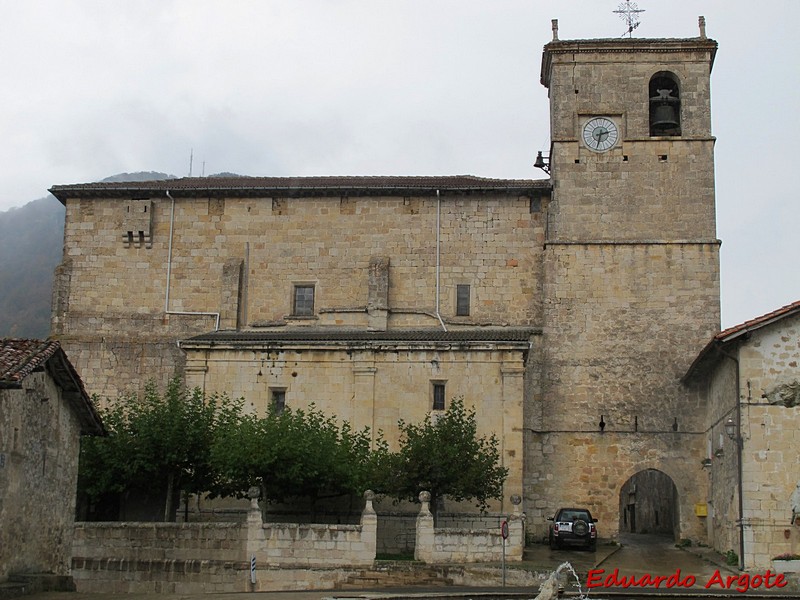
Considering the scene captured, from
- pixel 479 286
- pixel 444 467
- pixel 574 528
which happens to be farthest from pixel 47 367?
pixel 479 286

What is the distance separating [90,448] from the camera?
1194 inches

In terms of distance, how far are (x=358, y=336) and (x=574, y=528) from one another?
357 inches

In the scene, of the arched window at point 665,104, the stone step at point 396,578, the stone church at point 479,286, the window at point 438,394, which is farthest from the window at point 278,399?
the arched window at point 665,104

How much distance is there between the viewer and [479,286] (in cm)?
3719

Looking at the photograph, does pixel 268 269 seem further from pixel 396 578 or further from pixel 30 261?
pixel 30 261

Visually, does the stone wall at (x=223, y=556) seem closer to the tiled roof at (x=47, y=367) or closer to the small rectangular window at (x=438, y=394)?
the tiled roof at (x=47, y=367)

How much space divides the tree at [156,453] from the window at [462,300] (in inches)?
371

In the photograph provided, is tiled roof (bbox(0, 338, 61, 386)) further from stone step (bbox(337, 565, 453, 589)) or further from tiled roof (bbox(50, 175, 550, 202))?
tiled roof (bbox(50, 175, 550, 202))

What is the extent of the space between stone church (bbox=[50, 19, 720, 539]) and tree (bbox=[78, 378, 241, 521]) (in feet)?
10.8

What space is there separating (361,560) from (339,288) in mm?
13217

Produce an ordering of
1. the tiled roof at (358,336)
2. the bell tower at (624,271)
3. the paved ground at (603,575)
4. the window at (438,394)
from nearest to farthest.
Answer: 1. the paved ground at (603,575)
2. the window at (438,394)
3. the tiled roof at (358,336)
4. the bell tower at (624,271)

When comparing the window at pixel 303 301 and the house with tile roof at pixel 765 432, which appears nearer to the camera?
the house with tile roof at pixel 765 432

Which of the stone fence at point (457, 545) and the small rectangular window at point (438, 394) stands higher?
the small rectangular window at point (438, 394)

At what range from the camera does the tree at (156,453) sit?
2986 centimetres
